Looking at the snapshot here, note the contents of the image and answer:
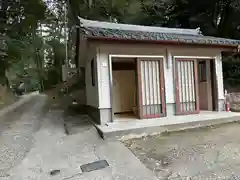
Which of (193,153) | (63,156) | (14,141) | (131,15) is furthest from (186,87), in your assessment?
(131,15)

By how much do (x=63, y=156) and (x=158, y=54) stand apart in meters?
4.24

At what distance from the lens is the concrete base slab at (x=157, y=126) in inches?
225

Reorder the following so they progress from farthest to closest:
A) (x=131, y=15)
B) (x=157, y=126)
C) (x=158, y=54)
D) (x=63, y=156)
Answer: (x=131, y=15), (x=158, y=54), (x=157, y=126), (x=63, y=156)

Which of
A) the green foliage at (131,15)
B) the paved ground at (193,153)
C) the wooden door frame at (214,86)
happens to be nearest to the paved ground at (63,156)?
the paved ground at (193,153)

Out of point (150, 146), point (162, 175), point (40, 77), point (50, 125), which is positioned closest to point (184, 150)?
point (150, 146)

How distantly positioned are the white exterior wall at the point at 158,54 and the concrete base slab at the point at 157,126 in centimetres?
84

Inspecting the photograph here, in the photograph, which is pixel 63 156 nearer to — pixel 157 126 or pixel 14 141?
pixel 14 141

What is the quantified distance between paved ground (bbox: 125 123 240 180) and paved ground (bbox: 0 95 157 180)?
0.28 meters

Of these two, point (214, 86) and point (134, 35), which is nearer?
point (134, 35)

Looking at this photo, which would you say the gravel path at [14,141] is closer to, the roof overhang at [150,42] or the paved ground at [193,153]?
the paved ground at [193,153]

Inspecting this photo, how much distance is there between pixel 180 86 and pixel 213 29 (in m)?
6.92

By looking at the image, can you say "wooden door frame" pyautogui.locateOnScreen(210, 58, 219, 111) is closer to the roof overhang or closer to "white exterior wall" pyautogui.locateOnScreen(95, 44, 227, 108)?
"white exterior wall" pyautogui.locateOnScreen(95, 44, 227, 108)

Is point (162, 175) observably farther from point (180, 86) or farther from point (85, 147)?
point (180, 86)

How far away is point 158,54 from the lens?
24.2 feet
